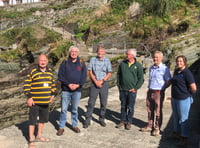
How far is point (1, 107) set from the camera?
8398mm

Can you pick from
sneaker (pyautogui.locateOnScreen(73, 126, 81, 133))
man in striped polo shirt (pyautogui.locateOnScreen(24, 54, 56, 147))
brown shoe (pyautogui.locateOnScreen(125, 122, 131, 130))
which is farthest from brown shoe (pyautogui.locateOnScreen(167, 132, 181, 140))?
man in striped polo shirt (pyautogui.locateOnScreen(24, 54, 56, 147))

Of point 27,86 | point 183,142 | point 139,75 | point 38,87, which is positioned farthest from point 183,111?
point 27,86

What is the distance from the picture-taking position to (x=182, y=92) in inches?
166

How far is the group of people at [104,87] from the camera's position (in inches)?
167

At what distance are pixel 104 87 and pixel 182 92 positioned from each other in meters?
1.76

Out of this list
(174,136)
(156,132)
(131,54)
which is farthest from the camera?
(131,54)

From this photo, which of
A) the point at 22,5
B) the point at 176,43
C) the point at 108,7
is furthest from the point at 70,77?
the point at 22,5

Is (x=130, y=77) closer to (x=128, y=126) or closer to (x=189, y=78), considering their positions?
(x=128, y=126)

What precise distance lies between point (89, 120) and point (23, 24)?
2643 centimetres

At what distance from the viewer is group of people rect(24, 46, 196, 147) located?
4242mm

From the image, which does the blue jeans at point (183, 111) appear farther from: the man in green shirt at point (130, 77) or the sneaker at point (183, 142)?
the man in green shirt at point (130, 77)

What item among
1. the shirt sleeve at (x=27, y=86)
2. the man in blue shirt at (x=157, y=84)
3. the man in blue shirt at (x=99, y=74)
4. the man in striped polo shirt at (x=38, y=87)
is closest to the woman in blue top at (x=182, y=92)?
the man in blue shirt at (x=157, y=84)

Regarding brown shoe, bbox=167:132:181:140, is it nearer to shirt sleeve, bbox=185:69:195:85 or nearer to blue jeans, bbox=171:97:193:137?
blue jeans, bbox=171:97:193:137

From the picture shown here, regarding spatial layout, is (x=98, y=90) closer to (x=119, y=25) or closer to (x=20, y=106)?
(x=20, y=106)
